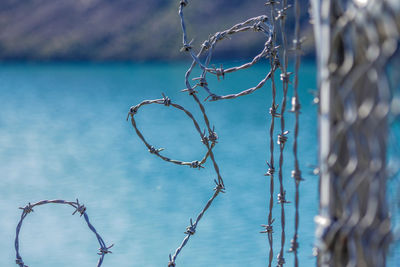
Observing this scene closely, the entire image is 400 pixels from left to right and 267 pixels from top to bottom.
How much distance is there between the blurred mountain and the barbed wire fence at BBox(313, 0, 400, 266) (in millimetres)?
11803

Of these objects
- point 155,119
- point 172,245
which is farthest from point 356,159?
point 155,119

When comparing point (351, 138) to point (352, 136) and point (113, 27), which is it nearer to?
point (352, 136)

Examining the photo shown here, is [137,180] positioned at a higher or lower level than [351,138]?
→ higher

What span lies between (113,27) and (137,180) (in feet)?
32.5

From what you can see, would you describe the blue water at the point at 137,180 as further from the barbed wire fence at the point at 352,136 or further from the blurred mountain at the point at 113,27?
the blurred mountain at the point at 113,27

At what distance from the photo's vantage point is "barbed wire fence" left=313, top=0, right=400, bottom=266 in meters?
0.53

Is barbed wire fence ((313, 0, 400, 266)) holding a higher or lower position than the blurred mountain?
lower

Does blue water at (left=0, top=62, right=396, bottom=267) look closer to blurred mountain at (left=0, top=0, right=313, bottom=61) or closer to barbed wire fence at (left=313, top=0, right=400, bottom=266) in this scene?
barbed wire fence at (left=313, top=0, right=400, bottom=266)

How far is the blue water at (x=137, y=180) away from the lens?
2.68 m

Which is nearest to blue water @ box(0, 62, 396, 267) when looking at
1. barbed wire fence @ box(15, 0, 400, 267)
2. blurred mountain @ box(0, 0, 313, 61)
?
barbed wire fence @ box(15, 0, 400, 267)

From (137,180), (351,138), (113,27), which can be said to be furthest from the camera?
(113,27)

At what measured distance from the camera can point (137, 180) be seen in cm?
384

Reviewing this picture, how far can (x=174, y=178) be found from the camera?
384 cm

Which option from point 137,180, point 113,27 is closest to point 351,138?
point 137,180
